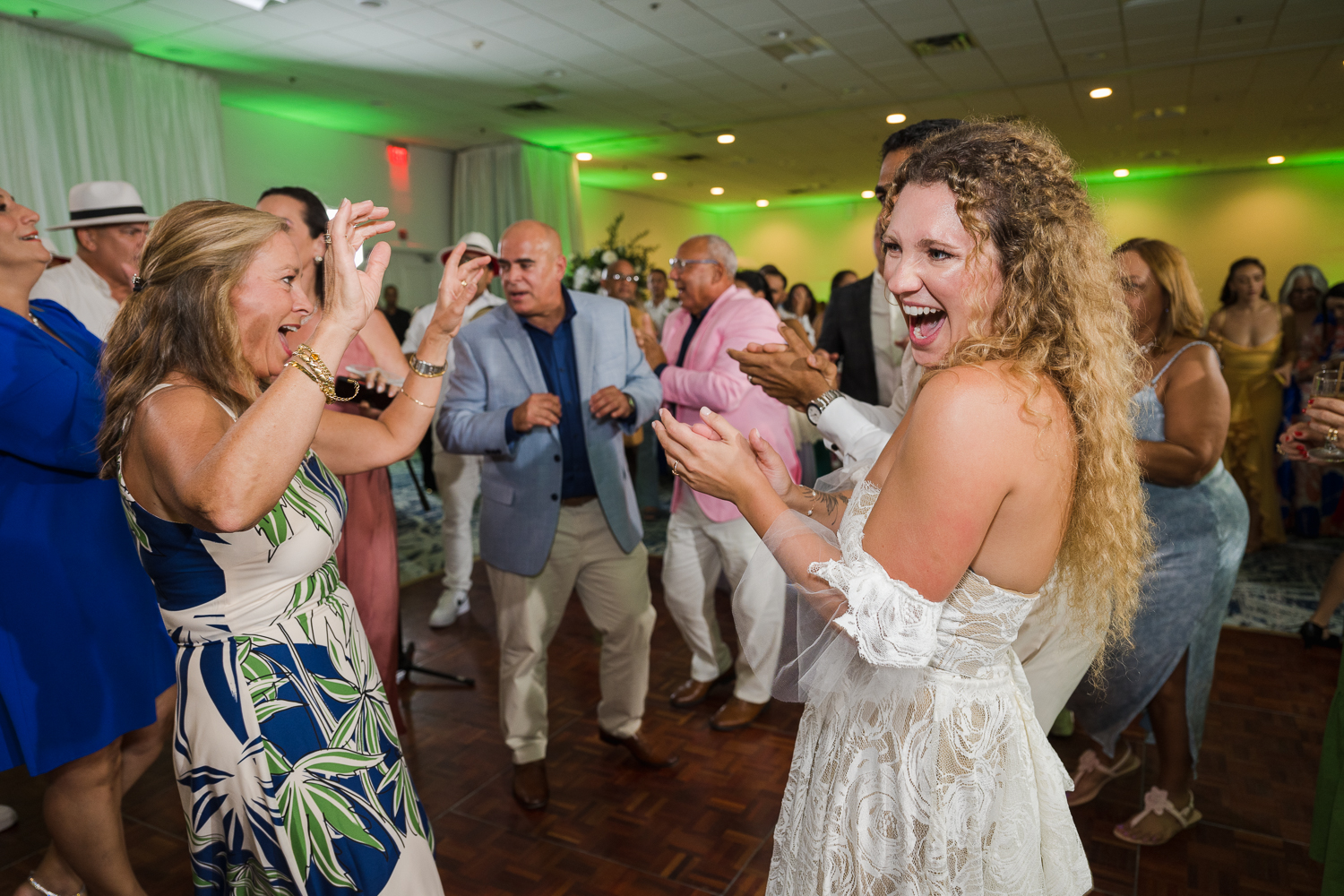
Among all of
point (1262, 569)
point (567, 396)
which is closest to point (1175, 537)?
point (567, 396)

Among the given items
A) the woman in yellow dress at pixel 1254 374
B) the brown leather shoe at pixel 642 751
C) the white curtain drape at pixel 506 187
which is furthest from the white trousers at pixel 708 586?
the white curtain drape at pixel 506 187

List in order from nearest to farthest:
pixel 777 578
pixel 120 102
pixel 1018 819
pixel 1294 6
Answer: pixel 1018 819
pixel 777 578
pixel 1294 6
pixel 120 102

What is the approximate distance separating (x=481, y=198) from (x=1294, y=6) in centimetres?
894

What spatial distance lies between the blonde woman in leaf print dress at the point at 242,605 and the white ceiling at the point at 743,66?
17.4 feet

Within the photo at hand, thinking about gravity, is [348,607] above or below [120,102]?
below

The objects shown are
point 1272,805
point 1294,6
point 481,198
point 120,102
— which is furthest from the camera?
point 481,198

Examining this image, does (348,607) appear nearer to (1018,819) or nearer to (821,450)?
(1018,819)

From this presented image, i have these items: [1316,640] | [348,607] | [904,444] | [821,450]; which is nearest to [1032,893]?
[904,444]

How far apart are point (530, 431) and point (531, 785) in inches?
45.8

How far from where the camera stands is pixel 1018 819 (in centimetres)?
121

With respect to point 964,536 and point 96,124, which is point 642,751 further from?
point 96,124

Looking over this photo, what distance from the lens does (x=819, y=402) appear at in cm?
195

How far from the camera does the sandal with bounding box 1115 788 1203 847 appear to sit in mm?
2441

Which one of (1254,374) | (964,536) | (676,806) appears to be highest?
(964,536)
